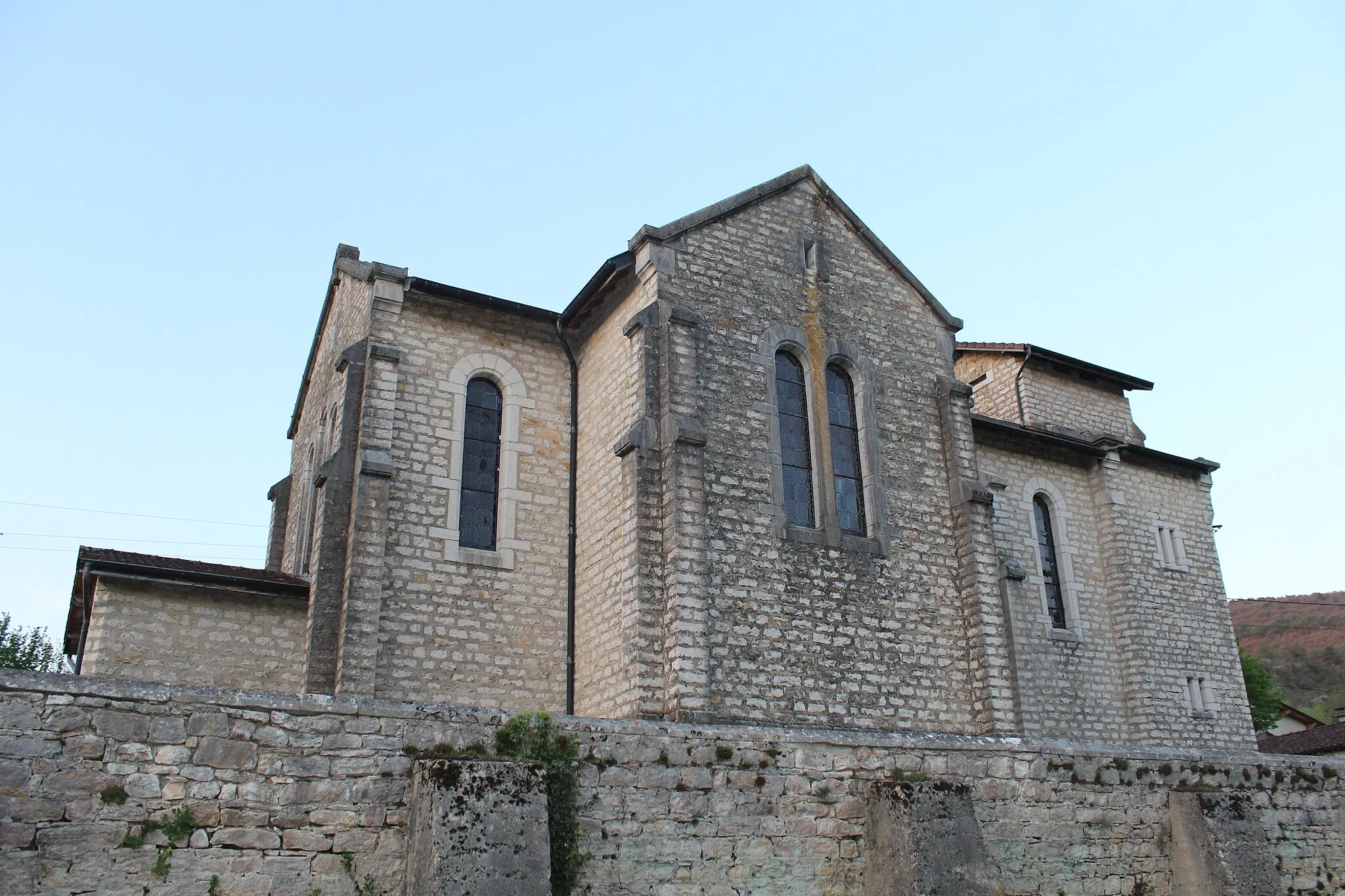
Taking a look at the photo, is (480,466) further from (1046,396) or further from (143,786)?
(1046,396)

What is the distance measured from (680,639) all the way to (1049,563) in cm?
1037

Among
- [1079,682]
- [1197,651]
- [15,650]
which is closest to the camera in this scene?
[1079,682]

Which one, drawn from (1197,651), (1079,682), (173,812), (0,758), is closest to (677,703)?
(173,812)

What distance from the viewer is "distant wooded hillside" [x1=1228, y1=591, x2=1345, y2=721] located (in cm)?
6744

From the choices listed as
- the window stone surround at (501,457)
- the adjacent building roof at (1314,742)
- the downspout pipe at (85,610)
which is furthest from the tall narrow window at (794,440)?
the adjacent building roof at (1314,742)

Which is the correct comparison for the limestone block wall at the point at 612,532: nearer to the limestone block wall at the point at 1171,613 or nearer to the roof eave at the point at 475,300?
the roof eave at the point at 475,300

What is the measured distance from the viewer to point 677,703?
40.5 ft

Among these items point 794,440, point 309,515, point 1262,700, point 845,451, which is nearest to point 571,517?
point 794,440

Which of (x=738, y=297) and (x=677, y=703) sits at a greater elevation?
(x=738, y=297)

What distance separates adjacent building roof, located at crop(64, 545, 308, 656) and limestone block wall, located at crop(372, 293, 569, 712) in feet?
4.96

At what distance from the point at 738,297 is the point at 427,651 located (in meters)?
6.63

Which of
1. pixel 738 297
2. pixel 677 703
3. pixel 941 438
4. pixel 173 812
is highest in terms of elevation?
pixel 738 297

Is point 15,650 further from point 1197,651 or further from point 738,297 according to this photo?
point 1197,651

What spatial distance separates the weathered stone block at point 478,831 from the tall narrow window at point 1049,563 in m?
14.6
